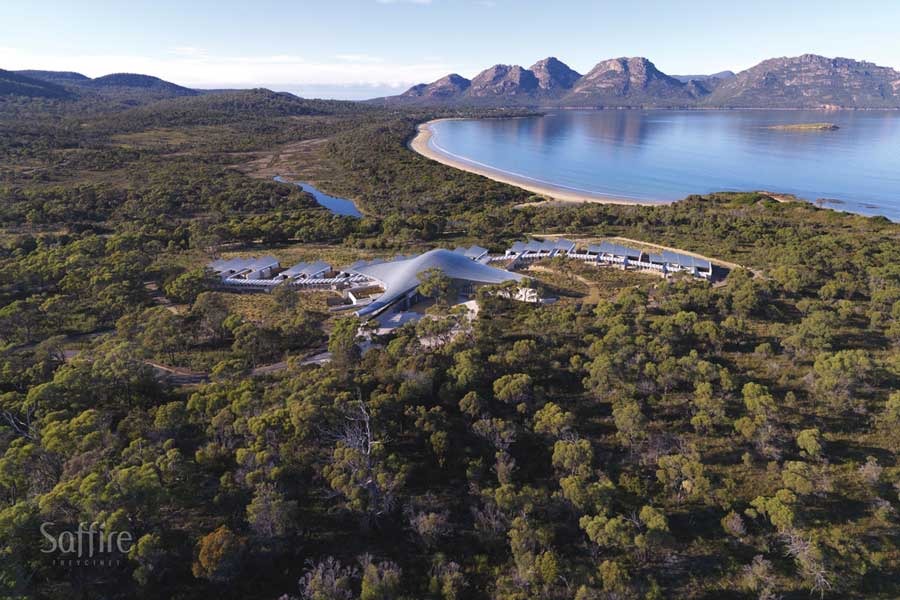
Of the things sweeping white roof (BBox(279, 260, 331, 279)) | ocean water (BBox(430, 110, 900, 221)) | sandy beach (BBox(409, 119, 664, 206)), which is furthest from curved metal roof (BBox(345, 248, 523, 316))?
ocean water (BBox(430, 110, 900, 221))

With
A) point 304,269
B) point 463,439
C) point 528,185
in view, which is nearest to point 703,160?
point 528,185

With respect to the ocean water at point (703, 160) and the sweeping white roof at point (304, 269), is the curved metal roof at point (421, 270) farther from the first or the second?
the ocean water at point (703, 160)

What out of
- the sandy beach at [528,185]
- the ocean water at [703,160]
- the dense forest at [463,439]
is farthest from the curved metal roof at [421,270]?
the ocean water at [703,160]

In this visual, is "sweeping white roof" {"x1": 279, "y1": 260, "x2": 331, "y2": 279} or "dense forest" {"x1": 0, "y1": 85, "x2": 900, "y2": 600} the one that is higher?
"sweeping white roof" {"x1": 279, "y1": 260, "x2": 331, "y2": 279}

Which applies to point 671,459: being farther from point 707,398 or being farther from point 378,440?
point 378,440

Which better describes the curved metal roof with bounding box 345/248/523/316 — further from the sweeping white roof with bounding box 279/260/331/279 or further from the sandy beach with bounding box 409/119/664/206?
the sandy beach with bounding box 409/119/664/206

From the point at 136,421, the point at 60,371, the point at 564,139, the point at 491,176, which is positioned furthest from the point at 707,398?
the point at 564,139
